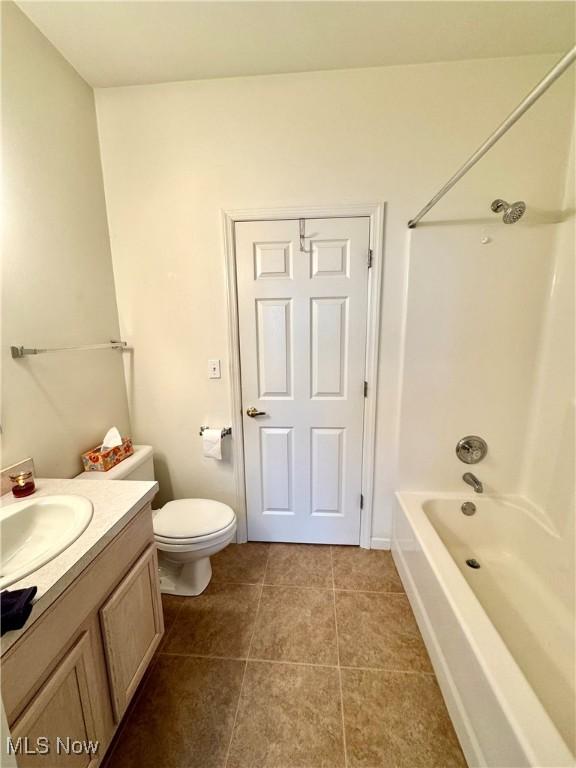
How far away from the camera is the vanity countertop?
2.23 ft

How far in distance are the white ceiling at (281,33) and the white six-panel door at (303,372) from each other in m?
0.70

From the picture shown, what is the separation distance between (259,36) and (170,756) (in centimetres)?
280

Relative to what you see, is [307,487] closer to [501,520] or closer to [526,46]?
[501,520]

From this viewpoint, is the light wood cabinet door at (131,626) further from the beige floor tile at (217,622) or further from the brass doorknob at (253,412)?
the brass doorknob at (253,412)

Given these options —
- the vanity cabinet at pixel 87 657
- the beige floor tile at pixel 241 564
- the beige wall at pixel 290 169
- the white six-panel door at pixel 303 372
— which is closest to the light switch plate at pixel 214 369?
the beige wall at pixel 290 169

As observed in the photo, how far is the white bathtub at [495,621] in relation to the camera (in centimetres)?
79

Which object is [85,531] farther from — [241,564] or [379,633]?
[379,633]

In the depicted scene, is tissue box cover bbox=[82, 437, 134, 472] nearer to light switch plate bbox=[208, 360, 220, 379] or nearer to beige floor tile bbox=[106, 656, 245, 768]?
light switch plate bbox=[208, 360, 220, 379]

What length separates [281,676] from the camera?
1.22 meters

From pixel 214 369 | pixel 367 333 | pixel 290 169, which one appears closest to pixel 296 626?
pixel 214 369

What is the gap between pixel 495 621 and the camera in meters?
1.29

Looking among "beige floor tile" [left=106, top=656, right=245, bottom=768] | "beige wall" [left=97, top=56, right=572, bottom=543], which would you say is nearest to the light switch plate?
"beige wall" [left=97, top=56, right=572, bottom=543]

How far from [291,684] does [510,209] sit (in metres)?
2.17

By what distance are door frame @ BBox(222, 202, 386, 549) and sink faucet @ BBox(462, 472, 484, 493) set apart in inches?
20.1
